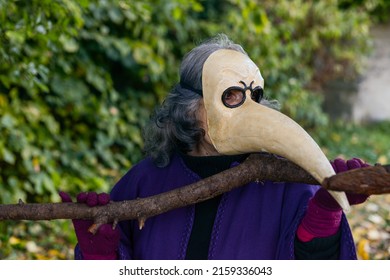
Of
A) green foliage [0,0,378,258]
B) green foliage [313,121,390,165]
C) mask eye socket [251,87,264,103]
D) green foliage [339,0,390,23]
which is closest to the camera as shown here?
mask eye socket [251,87,264,103]

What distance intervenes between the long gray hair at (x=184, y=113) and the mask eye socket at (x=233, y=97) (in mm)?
127

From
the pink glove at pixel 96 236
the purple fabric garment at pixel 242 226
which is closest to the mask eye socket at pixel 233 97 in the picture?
the purple fabric garment at pixel 242 226

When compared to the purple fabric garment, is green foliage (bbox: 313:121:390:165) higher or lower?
higher

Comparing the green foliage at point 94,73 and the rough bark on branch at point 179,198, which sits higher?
the green foliage at point 94,73

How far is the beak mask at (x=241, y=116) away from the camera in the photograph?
5.67 feet

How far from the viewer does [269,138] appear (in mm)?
1758

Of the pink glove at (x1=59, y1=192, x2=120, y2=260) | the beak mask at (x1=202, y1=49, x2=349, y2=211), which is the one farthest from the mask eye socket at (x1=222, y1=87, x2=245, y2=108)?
the pink glove at (x1=59, y1=192, x2=120, y2=260)

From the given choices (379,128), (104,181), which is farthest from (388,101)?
(104,181)

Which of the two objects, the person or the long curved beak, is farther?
the person

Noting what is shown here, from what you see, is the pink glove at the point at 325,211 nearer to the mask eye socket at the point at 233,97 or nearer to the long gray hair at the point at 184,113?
the mask eye socket at the point at 233,97

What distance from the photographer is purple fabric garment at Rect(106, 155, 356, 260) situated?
76.8 inches

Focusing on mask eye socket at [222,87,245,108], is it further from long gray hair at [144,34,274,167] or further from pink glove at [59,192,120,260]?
pink glove at [59,192,120,260]

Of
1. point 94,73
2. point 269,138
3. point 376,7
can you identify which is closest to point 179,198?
point 269,138
